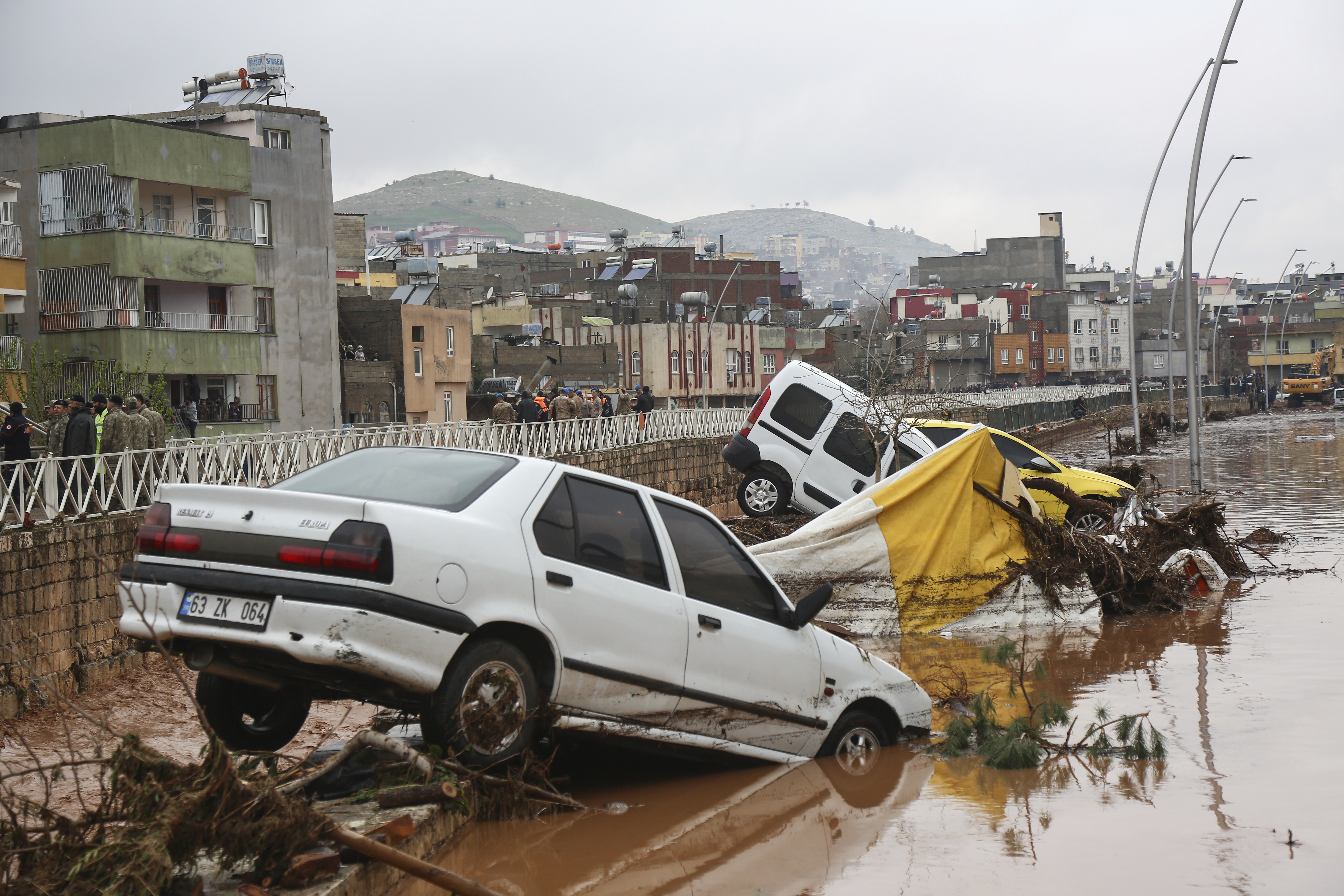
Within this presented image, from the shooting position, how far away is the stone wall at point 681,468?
29.6 meters

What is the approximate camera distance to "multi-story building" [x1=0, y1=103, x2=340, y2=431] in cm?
3800

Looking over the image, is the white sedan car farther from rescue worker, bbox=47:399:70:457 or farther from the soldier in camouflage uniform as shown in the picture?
rescue worker, bbox=47:399:70:457

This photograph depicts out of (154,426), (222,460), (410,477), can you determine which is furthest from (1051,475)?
(410,477)

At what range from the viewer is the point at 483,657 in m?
5.59

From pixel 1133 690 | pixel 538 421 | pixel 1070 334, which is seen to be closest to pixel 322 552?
pixel 1133 690

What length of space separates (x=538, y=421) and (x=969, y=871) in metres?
23.1

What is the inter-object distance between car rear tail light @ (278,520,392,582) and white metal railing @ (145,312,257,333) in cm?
3594

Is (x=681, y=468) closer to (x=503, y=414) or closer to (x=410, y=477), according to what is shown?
(x=503, y=414)

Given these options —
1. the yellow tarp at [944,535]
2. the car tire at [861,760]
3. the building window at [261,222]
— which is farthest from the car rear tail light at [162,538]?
the building window at [261,222]

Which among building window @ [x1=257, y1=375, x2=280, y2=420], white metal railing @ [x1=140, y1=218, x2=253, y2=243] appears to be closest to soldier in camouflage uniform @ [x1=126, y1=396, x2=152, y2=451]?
white metal railing @ [x1=140, y1=218, x2=253, y2=243]

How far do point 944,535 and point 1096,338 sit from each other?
128260 mm

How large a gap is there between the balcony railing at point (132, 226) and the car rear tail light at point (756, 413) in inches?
945

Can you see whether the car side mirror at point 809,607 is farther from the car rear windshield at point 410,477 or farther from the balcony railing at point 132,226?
the balcony railing at point 132,226

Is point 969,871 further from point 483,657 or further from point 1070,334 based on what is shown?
point 1070,334
